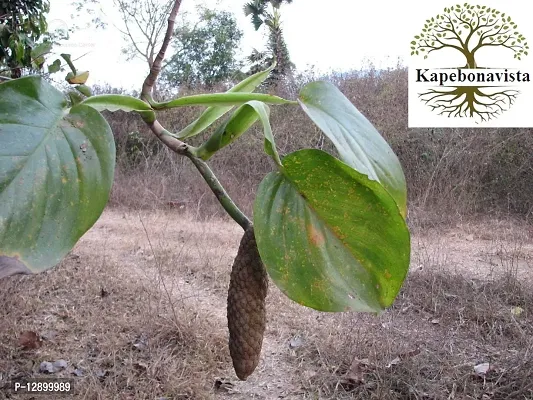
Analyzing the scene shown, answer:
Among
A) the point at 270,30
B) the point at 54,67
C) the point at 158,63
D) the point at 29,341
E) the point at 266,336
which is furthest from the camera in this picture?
the point at 270,30

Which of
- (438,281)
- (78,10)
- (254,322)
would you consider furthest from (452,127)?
(78,10)

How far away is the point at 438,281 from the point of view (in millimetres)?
2102

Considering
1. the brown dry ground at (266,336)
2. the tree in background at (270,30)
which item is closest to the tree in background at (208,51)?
the tree in background at (270,30)

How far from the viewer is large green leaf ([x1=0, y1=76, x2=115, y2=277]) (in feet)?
0.74

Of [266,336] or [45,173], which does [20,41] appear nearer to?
[45,173]

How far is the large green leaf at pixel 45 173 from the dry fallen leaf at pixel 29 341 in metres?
1.43

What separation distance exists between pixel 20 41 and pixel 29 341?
0.90m

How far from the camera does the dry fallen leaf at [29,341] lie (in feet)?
4.83

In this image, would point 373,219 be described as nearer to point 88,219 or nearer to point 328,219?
point 328,219

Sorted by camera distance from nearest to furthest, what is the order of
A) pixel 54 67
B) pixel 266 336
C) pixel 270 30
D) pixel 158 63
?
pixel 158 63, pixel 54 67, pixel 266 336, pixel 270 30

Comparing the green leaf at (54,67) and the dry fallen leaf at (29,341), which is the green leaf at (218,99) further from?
the dry fallen leaf at (29,341)

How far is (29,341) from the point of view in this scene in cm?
148

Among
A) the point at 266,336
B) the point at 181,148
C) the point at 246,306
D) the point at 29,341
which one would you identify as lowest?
the point at 266,336

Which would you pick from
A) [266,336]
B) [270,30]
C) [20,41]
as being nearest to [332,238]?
[20,41]
